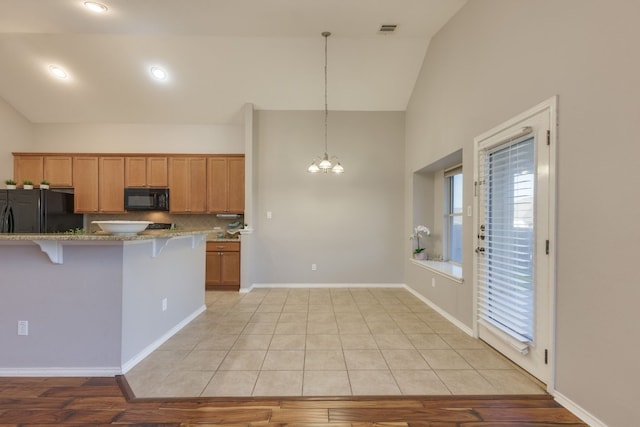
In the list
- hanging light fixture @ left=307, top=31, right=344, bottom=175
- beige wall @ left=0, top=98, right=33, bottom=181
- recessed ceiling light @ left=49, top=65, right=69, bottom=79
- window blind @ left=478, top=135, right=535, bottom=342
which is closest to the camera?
window blind @ left=478, top=135, right=535, bottom=342

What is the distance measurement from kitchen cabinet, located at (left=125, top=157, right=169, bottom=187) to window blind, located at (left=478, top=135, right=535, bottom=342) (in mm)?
5113

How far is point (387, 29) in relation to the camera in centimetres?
384

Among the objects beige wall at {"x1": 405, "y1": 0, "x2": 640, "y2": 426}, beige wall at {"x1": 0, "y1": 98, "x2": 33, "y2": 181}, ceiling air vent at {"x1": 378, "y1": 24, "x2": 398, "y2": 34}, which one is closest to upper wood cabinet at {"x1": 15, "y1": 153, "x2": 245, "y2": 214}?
beige wall at {"x1": 0, "y1": 98, "x2": 33, "y2": 181}

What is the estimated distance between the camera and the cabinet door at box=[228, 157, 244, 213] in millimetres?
5359

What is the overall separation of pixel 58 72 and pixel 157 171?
81.6 inches

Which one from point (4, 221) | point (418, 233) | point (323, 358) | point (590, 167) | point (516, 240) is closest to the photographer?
point (590, 167)

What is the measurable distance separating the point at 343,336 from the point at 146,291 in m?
1.96

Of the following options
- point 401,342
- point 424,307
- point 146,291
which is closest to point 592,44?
point 401,342

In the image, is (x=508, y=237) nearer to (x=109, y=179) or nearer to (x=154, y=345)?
(x=154, y=345)

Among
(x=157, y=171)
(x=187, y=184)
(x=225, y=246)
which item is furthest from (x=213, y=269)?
(x=157, y=171)

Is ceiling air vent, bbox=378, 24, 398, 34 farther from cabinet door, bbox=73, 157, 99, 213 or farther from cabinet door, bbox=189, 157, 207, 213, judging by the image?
cabinet door, bbox=73, 157, 99, 213

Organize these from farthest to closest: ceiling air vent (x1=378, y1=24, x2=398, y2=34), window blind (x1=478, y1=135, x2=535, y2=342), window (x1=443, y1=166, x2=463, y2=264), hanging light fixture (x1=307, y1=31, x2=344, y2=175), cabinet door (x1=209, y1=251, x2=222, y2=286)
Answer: cabinet door (x1=209, y1=251, x2=222, y2=286)
window (x1=443, y1=166, x2=463, y2=264)
hanging light fixture (x1=307, y1=31, x2=344, y2=175)
ceiling air vent (x1=378, y1=24, x2=398, y2=34)
window blind (x1=478, y1=135, x2=535, y2=342)

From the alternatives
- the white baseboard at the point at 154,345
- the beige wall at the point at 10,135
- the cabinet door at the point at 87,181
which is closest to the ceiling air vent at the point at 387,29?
the white baseboard at the point at 154,345

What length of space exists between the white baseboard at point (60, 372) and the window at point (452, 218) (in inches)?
175
